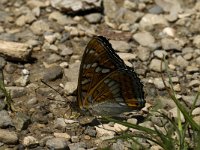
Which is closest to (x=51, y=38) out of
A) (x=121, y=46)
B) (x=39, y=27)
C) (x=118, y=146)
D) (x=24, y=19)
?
(x=39, y=27)

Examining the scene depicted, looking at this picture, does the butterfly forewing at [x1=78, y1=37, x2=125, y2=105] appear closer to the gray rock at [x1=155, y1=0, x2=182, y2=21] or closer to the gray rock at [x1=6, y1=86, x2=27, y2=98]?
the gray rock at [x1=6, y1=86, x2=27, y2=98]

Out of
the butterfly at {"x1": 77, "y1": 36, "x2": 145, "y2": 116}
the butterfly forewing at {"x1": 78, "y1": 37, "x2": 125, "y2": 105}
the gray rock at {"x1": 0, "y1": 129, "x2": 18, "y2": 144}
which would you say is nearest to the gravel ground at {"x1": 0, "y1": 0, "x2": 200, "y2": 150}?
the gray rock at {"x1": 0, "y1": 129, "x2": 18, "y2": 144}

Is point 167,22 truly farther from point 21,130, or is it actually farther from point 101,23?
point 21,130

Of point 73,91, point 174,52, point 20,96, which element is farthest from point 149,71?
point 20,96

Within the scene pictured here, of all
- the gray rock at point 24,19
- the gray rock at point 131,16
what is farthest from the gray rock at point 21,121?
the gray rock at point 131,16

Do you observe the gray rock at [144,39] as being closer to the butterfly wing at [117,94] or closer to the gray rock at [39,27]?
the gray rock at [39,27]

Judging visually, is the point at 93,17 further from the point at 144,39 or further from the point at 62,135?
the point at 62,135
